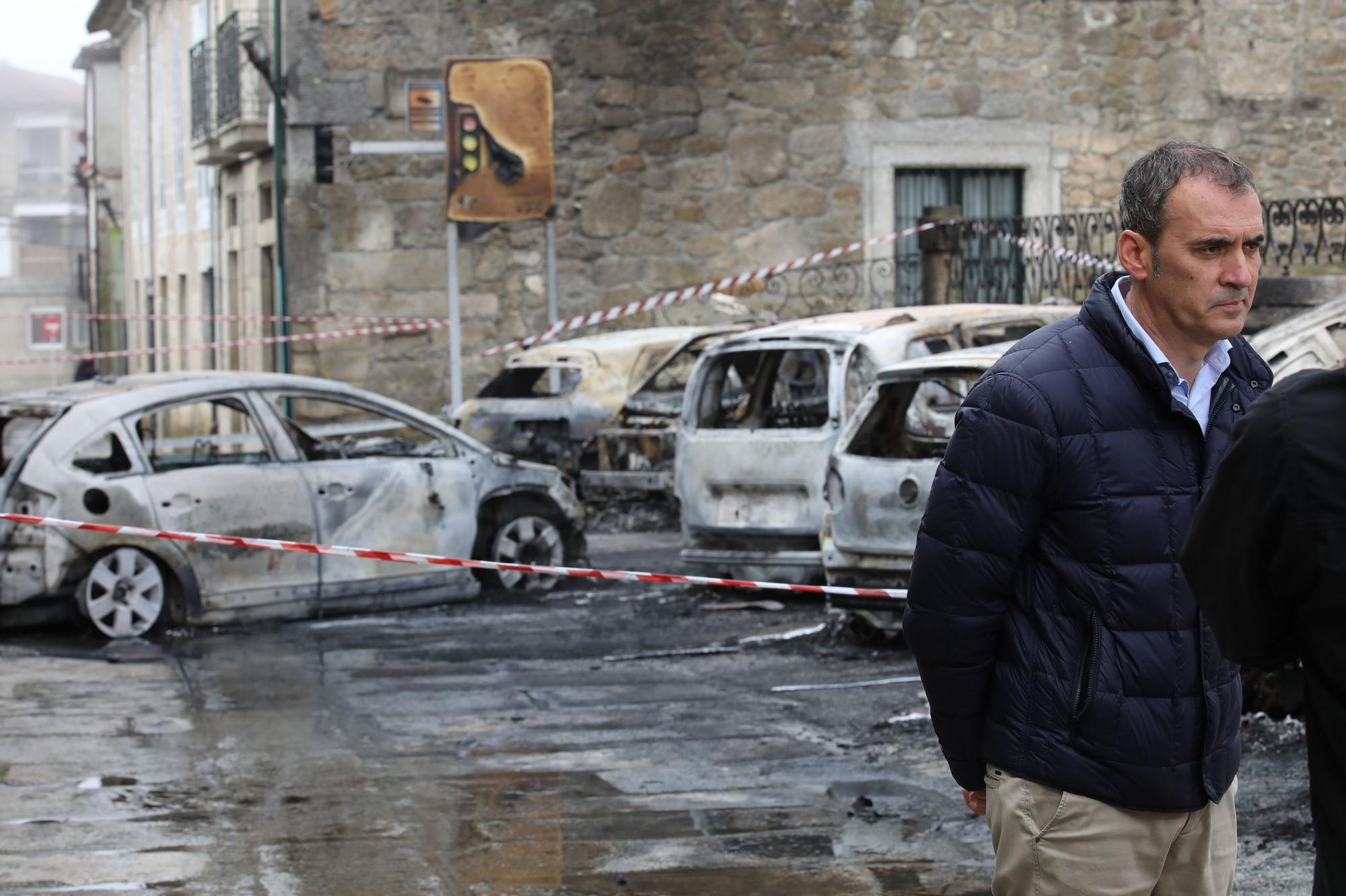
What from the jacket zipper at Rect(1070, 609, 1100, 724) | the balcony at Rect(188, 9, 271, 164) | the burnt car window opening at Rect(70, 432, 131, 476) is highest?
the balcony at Rect(188, 9, 271, 164)

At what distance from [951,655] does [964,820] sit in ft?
10.2

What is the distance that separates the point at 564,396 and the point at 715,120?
4645 mm

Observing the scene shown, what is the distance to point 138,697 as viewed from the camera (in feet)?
27.9

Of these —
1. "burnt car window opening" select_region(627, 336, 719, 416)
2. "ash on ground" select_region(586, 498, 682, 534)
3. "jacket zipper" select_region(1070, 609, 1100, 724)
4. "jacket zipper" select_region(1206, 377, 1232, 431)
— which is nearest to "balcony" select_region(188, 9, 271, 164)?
"ash on ground" select_region(586, 498, 682, 534)

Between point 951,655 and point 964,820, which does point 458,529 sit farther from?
point 951,655

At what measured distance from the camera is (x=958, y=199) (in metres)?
19.6

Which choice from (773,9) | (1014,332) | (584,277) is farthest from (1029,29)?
(1014,332)

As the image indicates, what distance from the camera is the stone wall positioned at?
18.0 m

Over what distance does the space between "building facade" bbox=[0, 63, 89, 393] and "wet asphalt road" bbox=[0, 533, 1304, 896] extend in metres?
32.1

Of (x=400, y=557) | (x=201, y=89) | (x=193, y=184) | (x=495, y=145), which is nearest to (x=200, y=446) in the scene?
(x=400, y=557)

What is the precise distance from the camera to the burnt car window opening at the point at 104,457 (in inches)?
400

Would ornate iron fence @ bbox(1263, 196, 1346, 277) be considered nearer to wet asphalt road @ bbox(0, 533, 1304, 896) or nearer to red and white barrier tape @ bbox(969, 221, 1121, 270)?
red and white barrier tape @ bbox(969, 221, 1121, 270)

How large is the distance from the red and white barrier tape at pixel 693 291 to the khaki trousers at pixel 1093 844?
14706 millimetres

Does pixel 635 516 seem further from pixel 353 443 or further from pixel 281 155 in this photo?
pixel 281 155
